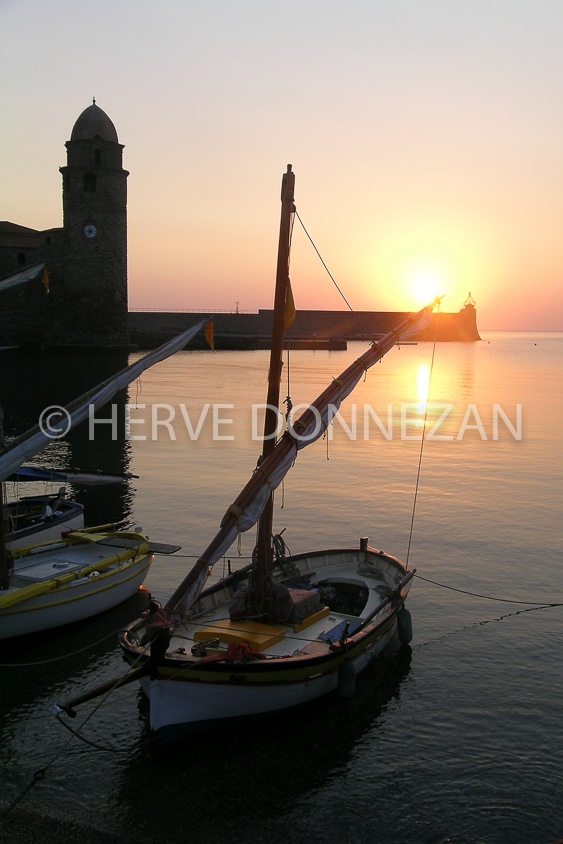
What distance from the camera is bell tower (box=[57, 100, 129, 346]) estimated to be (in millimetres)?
75938

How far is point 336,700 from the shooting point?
43.1 ft

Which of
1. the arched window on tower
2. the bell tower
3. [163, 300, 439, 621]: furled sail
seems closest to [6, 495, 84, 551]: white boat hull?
[163, 300, 439, 621]: furled sail

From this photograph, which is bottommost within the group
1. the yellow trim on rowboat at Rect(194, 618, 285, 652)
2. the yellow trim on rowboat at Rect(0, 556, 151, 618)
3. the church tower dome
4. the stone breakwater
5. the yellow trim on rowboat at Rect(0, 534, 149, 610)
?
the yellow trim on rowboat at Rect(0, 556, 151, 618)

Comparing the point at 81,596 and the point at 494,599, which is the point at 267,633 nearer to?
the point at 81,596

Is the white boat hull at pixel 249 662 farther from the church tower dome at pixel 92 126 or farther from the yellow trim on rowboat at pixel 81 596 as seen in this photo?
the church tower dome at pixel 92 126

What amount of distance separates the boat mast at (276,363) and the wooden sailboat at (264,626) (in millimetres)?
18

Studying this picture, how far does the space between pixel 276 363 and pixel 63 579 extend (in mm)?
6296

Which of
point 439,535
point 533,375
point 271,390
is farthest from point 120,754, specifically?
point 533,375

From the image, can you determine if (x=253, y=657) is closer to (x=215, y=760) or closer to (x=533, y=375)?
(x=215, y=760)

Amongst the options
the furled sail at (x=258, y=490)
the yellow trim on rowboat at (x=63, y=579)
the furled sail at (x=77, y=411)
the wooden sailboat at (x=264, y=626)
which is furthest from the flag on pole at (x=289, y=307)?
the yellow trim on rowboat at (x=63, y=579)

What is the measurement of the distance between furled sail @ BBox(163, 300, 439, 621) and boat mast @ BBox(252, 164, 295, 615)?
43 cm

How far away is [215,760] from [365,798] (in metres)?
2.26

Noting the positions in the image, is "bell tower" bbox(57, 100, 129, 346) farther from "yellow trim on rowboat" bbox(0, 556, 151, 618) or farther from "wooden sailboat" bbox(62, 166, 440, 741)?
"wooden sailboat" bbox(62, 166, 440, 741)

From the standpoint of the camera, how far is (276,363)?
13.1m
